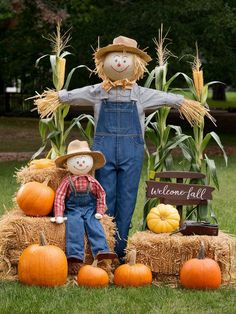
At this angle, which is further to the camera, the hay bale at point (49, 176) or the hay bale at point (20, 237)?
the hay bale at point (49, 176)

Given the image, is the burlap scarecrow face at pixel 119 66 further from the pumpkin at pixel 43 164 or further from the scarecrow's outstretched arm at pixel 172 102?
the pumpkin at pixel 43 164

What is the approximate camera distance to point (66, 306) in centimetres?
498

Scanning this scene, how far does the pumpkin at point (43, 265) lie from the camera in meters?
5.41

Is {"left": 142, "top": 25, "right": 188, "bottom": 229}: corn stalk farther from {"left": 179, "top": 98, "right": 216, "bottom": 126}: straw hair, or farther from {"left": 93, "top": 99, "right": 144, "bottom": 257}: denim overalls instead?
{"left": 93, "top": 99, "right": 144, "bottom": 257}: denim overalls

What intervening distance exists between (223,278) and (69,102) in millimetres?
1937

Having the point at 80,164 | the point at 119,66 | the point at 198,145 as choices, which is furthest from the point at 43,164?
the point at 198,145

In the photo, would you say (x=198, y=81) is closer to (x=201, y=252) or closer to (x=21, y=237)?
(x=201, y=252)

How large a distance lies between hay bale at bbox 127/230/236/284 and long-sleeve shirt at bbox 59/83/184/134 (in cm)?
99

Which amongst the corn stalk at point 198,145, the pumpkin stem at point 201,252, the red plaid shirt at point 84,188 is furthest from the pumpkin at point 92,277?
the corn stalk at point 198,145

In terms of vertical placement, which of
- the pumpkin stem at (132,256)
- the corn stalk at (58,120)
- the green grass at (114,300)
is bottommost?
the green grass at (114,300)

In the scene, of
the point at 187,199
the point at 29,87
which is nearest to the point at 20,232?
the point at 187,199

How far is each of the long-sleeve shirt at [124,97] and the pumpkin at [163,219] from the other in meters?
0.71

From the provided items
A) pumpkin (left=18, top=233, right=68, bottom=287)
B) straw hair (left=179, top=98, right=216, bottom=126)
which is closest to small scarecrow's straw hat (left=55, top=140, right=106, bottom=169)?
pumpkin (left=18, top=233, right=68, bottom=287)

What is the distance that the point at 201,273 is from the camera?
17.8ft
